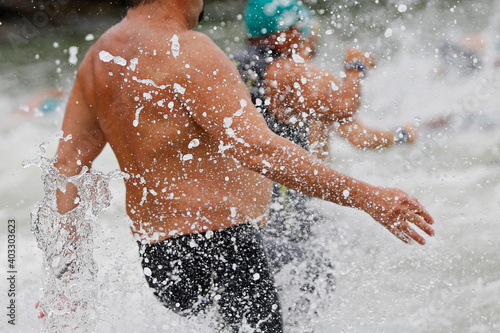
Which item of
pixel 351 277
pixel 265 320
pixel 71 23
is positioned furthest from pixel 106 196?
pixel 71 23

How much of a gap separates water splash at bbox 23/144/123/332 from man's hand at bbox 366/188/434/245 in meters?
0.80

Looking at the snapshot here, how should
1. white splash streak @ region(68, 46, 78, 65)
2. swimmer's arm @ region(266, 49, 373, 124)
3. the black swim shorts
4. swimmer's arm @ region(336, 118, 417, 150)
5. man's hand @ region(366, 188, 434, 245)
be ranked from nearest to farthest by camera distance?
man's hand @ region(366, 188, 434, 245)
the black swim shorts
swimmer's arm @ region(266, 49, 373, 124)
swimmer's arm @ region(336, 118, 417, 150)
white splash streak @ region(68, 46, 78, 65)

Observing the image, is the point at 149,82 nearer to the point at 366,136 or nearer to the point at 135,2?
the point at 135,2

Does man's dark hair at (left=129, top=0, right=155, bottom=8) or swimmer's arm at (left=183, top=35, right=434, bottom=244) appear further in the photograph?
man's dark hair at (left=129, top=0, right=155, bottom=8)

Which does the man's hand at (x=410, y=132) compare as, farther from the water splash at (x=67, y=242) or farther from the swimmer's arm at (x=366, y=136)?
the water splash at (x=67, y=242)

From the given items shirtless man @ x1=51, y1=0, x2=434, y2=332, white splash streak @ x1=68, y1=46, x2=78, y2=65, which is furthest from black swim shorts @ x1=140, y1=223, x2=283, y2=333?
white splash streak @ x1=68, y1=46, x2=78, y2=65

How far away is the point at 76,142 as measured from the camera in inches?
73.6

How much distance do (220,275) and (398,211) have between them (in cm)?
56

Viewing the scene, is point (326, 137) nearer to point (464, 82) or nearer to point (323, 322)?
point (323, 322)

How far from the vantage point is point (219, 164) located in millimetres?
1702

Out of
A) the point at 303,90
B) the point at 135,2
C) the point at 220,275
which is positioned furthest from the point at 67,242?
the point at 303,90

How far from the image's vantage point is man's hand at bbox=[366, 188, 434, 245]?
1.50 m

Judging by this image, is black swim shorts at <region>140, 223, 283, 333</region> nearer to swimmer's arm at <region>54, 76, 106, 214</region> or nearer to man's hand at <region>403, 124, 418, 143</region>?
swimmer's arm at <region>54, 76, 106, 214</region>

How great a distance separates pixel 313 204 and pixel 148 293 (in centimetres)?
79
